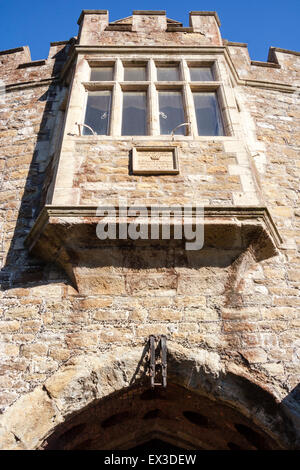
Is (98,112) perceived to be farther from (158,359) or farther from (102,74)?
(158,359)

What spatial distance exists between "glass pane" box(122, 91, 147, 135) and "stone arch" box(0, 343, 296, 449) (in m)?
2.59

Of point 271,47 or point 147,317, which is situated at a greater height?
point 271,47


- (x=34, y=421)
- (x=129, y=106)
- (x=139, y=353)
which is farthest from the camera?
(x=129, y=106)

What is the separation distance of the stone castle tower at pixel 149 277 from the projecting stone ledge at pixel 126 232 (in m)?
0.01

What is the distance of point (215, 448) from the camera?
457 centimetres

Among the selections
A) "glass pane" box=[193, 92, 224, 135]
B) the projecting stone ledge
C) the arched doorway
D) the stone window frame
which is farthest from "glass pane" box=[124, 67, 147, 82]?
the arched doorway

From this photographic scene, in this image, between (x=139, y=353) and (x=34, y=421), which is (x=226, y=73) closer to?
(x=139, y=353)

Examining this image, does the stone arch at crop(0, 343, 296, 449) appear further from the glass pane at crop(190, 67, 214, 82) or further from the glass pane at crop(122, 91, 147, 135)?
the glass pane at crop(190, 67, 214, 82)

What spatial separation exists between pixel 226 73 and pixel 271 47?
219 cm

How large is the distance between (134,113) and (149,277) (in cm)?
225

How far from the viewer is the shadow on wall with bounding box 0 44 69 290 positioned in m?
3.94

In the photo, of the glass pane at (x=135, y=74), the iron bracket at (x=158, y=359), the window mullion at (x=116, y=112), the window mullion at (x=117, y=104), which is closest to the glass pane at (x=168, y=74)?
the glass pane at (x=135, y=74)

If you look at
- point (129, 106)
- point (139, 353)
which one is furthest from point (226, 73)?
point (139, 353)
